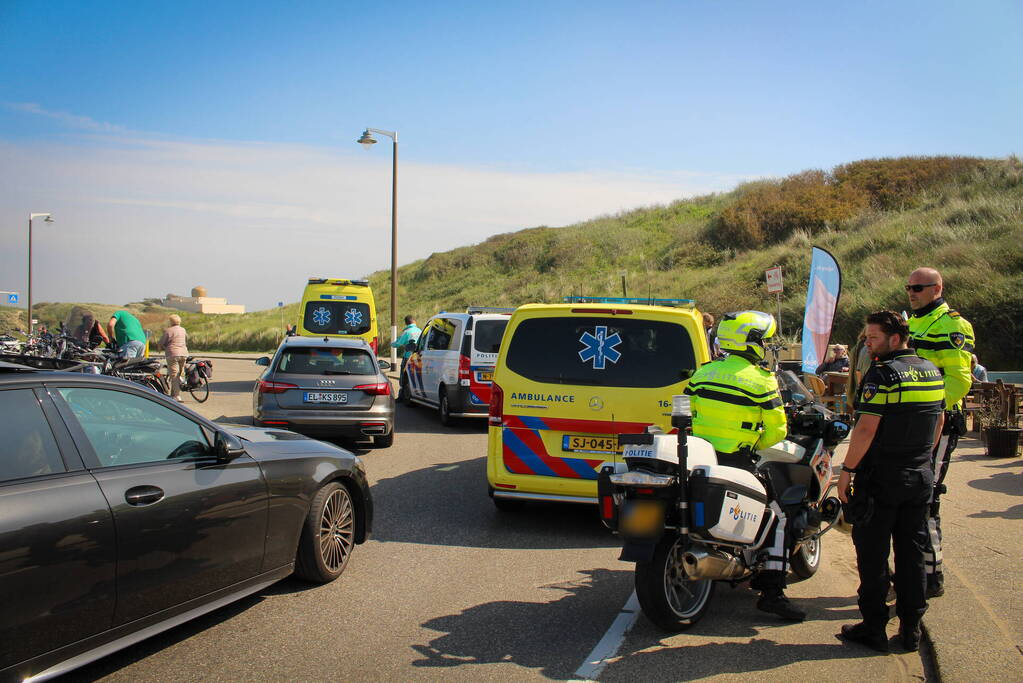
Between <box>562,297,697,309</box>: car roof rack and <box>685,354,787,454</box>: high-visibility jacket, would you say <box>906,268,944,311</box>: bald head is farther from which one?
<box>562,297,697,309</box>: car roof rack

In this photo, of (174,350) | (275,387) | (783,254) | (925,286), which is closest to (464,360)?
(275,387)

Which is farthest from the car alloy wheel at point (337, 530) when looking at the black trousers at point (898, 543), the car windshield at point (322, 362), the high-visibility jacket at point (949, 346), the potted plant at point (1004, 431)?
the potted plant at point (1004, 431)

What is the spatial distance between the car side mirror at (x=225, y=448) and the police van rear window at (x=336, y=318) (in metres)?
15.4

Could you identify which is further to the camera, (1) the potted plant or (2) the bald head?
(1) the potted plant

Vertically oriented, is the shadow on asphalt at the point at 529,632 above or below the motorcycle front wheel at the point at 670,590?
below

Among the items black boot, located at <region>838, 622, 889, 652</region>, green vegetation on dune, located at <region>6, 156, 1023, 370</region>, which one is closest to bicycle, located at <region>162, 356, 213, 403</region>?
black boot, located at <region>838, 622, 889, 652</region>

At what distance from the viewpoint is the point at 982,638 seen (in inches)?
186

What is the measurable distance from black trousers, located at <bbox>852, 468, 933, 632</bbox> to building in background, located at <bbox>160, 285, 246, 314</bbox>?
110m

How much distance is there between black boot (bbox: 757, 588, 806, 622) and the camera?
16.7ft

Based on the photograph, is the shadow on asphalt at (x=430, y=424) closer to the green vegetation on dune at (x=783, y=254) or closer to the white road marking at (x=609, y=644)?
the white road marking at (x=609, y=644)

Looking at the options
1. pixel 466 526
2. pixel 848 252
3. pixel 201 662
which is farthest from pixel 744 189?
pixel 201 662

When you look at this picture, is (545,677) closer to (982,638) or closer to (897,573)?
(897,573)

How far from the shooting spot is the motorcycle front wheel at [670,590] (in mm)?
4715

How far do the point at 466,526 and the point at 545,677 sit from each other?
3307 millimetres
